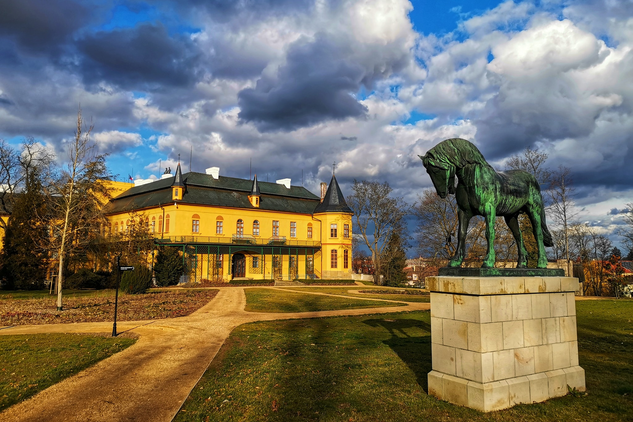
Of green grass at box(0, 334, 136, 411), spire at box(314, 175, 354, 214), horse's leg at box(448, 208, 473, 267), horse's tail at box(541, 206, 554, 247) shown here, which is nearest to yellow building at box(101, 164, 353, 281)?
spire at box(314, 175, 354, 214)

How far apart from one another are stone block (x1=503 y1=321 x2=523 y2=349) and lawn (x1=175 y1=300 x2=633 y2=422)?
822 mm

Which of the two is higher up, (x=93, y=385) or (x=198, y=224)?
(x=198, y=224)

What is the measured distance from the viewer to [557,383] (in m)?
6.16

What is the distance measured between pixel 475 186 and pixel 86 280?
32.1 meters

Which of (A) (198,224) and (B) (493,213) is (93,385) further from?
(A) (198,224)

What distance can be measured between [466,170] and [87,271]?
32193 millimetres

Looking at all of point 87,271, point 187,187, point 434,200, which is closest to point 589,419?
point 434,200

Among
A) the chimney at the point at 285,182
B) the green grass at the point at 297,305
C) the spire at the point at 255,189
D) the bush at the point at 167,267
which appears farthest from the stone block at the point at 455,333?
the chimney at the point at 285,182

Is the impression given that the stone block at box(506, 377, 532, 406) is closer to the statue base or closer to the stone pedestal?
the stone pedestal

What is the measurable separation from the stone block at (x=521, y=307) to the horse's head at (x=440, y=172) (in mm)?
1862

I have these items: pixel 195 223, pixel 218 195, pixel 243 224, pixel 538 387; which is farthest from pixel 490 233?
pixel 218 195

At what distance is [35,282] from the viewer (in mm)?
32031

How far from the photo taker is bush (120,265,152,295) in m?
23.9

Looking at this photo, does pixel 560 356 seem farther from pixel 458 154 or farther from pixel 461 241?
pixel 458 154
